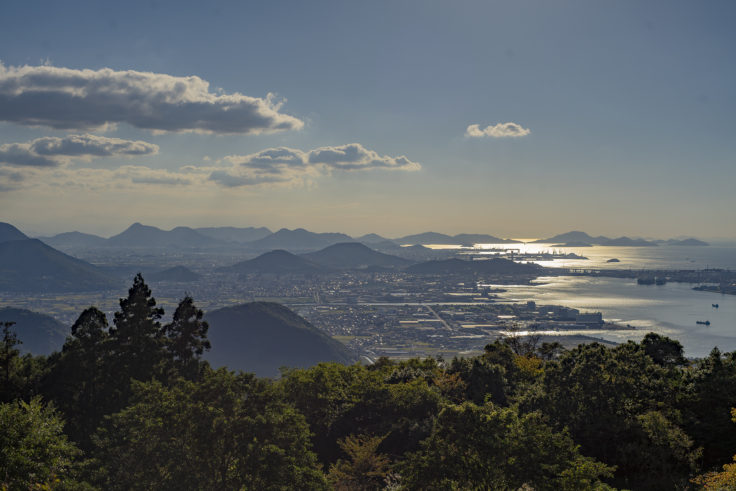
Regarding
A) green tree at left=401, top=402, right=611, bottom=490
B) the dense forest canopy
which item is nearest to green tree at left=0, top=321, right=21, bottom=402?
the dense forest canopy

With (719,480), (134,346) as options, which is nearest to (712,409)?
(719,480)

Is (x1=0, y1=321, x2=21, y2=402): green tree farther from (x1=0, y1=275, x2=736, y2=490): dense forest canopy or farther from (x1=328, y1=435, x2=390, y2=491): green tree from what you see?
(x1=328, y1=435, x2=390, y2=491): green tree

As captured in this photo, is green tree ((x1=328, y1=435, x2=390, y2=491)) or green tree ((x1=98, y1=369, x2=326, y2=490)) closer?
green tree ((x1=98, y1=369, x2=326, y2=490))

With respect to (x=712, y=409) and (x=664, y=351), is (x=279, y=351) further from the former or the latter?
(x=712, y=409)

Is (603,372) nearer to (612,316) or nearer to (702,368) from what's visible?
(702,368)

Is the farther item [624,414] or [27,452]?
[624,414]

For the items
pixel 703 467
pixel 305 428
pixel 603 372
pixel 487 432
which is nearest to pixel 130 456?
pixel 305 428

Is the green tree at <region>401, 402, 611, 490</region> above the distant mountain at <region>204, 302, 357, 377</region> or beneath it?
above
